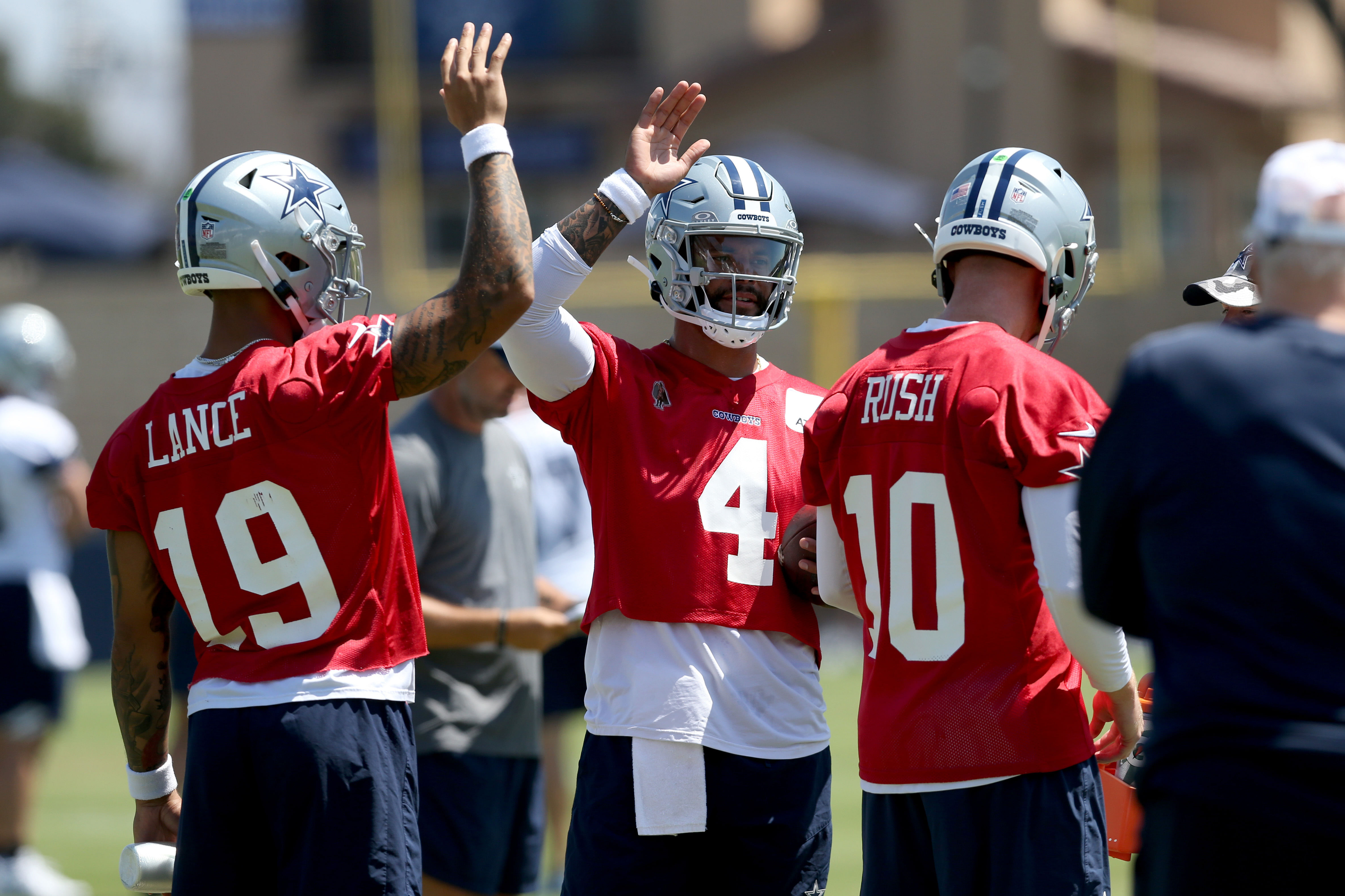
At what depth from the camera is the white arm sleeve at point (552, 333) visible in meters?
3.35

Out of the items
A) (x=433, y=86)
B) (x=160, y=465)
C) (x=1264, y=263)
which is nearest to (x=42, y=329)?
(x=160, y=465)

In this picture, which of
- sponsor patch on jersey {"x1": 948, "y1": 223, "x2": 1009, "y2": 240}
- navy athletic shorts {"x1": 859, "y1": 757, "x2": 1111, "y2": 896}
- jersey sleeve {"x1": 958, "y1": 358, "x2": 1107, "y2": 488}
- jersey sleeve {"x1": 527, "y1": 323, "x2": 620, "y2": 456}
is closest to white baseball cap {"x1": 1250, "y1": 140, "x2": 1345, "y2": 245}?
jersey sleeve {"x1": 958, "y1": 358, "x2": 1107, "y2": 488}

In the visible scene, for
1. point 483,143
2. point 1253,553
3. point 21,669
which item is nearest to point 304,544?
point 483,143

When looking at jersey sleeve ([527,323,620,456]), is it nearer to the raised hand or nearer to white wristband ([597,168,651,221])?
white wristband ([597,168,651,221])

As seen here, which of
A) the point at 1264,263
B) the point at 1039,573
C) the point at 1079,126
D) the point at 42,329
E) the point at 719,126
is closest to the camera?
the point at 1264,263

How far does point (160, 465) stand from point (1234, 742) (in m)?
2.13

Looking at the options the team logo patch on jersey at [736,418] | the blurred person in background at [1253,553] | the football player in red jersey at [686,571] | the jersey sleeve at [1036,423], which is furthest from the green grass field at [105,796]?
the blurred person in background at [1253,553]

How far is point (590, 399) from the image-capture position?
355cm

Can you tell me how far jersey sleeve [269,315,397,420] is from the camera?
305 centimetres

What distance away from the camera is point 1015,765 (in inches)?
117

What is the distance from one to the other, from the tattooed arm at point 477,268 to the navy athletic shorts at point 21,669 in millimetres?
4663

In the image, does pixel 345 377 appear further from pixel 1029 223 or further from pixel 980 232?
pixel 1029 223

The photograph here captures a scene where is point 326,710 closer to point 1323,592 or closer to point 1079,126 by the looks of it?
point 1323,592

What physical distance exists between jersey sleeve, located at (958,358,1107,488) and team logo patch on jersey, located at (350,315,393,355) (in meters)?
1.14
